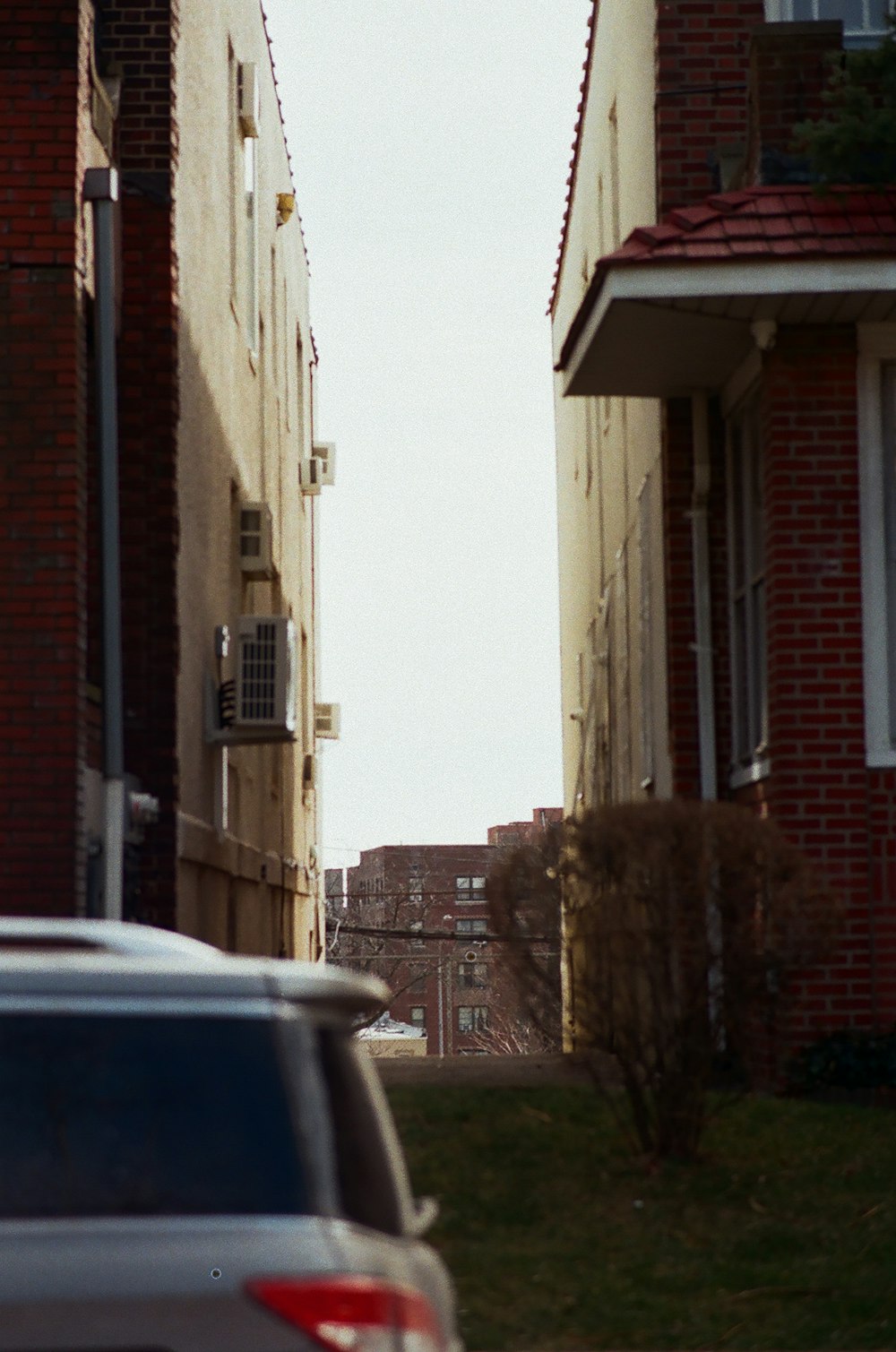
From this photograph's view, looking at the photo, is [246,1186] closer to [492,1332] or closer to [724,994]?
[492,1332]

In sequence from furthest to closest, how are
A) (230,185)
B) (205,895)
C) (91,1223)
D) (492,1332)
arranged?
(230,185)
(205,895)
(492,1332)
(91,1223)

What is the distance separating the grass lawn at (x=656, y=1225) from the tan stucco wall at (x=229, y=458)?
18.3 ft

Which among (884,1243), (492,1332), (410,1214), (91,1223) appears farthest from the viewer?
(884,1243)

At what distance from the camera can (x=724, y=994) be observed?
8914mm

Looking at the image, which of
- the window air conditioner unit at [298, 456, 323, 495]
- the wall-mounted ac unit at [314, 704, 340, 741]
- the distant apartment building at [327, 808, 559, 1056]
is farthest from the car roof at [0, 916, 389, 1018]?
the distant apartment building at [327, 808, 559, 1056]

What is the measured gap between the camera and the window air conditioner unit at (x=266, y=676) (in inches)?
658

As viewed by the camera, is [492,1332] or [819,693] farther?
[819,693]

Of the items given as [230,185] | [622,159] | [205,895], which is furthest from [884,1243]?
[230,185]

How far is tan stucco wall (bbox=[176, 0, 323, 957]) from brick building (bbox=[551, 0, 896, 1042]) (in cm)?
332

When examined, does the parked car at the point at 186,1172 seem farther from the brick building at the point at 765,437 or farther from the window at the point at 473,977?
the window at the point at 473,977

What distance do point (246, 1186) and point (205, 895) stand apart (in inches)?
541

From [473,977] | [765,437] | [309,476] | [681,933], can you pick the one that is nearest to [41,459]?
[765,437]

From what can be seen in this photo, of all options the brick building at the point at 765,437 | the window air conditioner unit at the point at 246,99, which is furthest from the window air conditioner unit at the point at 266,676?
the window air conditioner unit at the point at 246,99

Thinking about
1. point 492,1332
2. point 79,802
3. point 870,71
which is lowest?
point 492,1332
